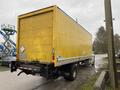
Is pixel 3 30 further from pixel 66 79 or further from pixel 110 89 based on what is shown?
pixel 110 89

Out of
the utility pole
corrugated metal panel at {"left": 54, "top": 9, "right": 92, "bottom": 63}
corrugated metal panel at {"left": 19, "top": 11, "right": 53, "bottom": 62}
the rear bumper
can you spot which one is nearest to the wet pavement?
the rear bumper

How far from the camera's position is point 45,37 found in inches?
333

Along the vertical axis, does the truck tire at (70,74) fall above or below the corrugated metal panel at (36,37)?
below

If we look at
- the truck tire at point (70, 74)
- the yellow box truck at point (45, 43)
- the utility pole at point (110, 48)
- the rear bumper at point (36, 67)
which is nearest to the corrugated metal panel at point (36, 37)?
the yellow box truck at point (45, 43)

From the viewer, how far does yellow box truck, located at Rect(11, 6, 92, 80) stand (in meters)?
8.09

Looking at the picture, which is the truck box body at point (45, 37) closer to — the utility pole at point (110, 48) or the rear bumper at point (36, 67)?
the rear bumper at point (36, 67)

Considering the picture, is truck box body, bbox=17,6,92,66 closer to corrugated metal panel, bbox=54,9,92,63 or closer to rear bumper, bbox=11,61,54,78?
corrugated metal panel, bbox=54,9,92,63

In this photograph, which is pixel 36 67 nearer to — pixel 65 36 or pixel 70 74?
pixel 65 36

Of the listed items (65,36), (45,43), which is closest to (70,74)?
(65,36)

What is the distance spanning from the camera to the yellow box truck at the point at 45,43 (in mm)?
8086

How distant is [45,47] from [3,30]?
2982 centimetres

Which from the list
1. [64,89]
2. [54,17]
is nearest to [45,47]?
[54,17]

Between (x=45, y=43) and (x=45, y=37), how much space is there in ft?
0.92

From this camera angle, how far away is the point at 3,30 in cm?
3616
